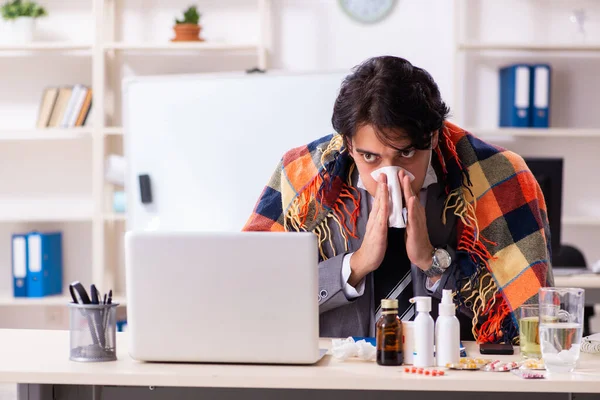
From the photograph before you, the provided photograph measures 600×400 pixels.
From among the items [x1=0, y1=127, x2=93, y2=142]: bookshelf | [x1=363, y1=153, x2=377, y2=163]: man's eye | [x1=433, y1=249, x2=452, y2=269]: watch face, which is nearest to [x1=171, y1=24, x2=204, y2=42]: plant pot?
[x1=0, y1=127, x2=93, y2=142]: bookshelf

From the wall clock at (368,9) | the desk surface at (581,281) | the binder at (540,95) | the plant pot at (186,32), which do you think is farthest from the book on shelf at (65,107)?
the desk surface at (581,281)

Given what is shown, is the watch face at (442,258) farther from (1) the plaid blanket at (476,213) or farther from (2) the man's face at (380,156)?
(2) the man's face at (380,156)

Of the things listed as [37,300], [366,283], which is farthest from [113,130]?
[366,283]

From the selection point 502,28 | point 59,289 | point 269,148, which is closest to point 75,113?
point 59,289

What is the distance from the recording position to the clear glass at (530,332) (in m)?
1.41

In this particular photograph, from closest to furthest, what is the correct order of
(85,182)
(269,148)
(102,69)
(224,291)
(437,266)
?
(224,291), (437,266), (269,148), (102,69), (85,182)

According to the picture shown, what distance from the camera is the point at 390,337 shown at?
1351mm

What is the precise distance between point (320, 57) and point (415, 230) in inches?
110

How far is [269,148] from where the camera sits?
3.58 metres

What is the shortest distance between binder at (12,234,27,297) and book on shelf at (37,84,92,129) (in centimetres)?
59

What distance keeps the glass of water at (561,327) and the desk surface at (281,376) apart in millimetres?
32

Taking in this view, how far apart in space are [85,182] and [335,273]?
119 inches

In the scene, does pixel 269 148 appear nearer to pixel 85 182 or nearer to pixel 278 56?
pixel 278 56

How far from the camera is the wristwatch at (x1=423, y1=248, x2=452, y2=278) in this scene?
171 cm
